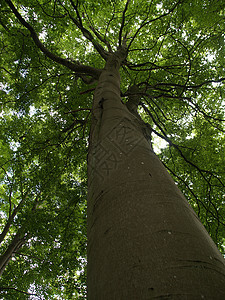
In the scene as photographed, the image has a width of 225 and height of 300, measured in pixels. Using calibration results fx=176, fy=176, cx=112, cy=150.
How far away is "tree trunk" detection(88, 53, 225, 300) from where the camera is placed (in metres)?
0.54

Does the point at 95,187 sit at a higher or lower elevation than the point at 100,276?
higher

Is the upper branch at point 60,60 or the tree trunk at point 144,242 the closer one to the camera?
the tree trunk at point 144,242

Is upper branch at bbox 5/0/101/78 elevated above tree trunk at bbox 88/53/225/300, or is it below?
above

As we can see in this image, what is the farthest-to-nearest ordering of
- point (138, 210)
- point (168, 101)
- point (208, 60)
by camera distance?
point (168, 101) < point (208, 60) < point (138, 210)

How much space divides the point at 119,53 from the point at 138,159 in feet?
14.7

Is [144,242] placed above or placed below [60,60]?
below

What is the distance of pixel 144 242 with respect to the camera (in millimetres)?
671

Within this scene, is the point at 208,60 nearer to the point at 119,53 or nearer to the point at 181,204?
the point at 119,53

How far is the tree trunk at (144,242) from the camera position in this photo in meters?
0.54

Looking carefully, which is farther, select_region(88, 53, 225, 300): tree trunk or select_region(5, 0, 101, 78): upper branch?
select_region(5, 0, 101, 78): upper branch

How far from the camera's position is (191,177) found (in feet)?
15.3

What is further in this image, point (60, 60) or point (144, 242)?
point (60, 60)

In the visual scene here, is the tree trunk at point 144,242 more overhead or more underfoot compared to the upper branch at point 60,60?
more underfoot

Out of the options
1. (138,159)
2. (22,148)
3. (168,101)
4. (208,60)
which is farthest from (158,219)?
(208,60)
